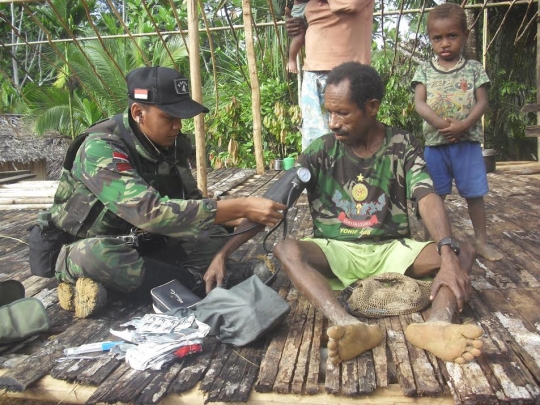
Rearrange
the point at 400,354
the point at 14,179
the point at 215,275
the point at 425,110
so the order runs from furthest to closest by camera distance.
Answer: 1. the point at 14,179
2. the point at 425,110
3. the point at 215,275
4. the point at 400,354

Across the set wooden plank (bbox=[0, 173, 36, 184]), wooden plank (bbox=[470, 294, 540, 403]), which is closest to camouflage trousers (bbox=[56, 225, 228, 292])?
wooden plank (bbox=[470, 294, 540, 403])

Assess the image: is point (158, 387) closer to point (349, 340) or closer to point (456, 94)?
point (349, 340)

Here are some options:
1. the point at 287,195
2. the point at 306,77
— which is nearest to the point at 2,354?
the point at 287,195

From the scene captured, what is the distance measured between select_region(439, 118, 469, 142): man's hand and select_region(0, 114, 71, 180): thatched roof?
11.0 metres

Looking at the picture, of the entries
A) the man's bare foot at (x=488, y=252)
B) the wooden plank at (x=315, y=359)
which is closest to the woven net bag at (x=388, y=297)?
the wooden plank at (x=315, y=359)

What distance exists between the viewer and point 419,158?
8.30ft

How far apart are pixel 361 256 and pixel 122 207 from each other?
99 cm

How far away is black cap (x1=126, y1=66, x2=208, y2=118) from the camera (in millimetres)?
2418

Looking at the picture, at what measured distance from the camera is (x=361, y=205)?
2561mm

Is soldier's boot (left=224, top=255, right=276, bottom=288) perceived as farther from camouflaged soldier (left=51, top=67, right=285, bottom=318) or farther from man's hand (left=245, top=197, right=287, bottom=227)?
man's hand (left=245, top=197, right=287, bottom=227)

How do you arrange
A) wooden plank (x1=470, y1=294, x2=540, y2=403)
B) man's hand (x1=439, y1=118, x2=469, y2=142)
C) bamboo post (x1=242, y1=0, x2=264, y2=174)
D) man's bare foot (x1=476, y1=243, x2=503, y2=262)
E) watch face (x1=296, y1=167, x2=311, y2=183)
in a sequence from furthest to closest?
bamboo post (x1=242, y1=0, x2=264, y2=174), man's hand (x1=439, y1=118, x2=469, y2=142), man's bare foot (x1=476, y1=243, x2=503, y2=262), watch face (x1=296, y1=167, x2=311, y2=183), wooden plank (x1=470, y1=294, x2=540, y2=403)

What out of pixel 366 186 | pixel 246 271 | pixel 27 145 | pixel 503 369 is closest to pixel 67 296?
pixel 246 271

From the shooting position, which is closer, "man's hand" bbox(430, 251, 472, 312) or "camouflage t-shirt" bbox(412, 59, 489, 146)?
"man's hand" bbox(430, 251, 472, 312)

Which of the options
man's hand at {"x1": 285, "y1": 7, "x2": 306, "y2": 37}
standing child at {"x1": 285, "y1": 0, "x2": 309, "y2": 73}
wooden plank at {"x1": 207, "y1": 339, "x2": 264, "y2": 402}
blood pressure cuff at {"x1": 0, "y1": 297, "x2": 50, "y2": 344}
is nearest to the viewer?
wooden plank at {"x1": 207, "y1": 339, "x2": 264, "y2": 402}
